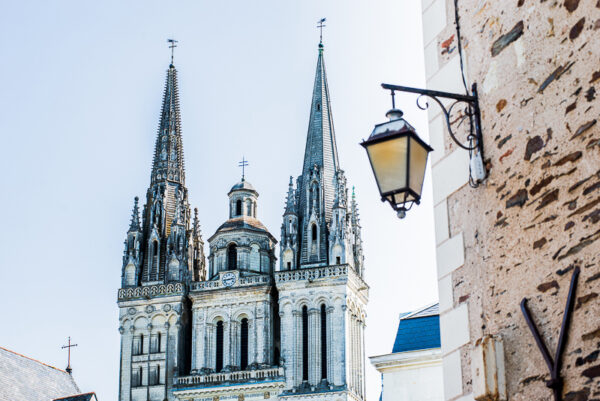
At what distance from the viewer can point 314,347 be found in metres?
45.8

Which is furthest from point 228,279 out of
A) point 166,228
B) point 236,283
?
point 166,228

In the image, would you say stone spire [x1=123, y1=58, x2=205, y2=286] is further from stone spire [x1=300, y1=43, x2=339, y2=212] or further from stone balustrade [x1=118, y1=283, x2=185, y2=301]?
stone spire [x1=300, y1=43, x2=339, y2=212]

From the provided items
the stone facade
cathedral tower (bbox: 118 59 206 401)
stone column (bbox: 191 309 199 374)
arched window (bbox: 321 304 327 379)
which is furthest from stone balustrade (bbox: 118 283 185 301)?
the stone facade

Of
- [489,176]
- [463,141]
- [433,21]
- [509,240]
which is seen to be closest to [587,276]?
[509,240]

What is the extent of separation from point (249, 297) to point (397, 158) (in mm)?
42826

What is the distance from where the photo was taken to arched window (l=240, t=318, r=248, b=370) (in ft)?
157

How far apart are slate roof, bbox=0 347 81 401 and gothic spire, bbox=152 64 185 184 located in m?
11.9

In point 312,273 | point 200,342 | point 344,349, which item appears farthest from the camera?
point 200,342

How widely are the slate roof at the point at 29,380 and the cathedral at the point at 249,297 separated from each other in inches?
117

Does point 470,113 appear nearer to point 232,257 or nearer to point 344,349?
point 344,349

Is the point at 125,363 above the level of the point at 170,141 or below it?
below

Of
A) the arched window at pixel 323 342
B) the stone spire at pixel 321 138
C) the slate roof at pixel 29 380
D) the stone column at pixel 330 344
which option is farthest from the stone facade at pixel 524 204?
the stone spire at pixel 321 138

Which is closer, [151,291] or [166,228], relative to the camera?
[151,291]

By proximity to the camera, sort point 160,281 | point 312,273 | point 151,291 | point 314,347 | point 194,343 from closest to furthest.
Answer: point 314,347, point 312,273, point 194,343, point 151,291, point 160,281
